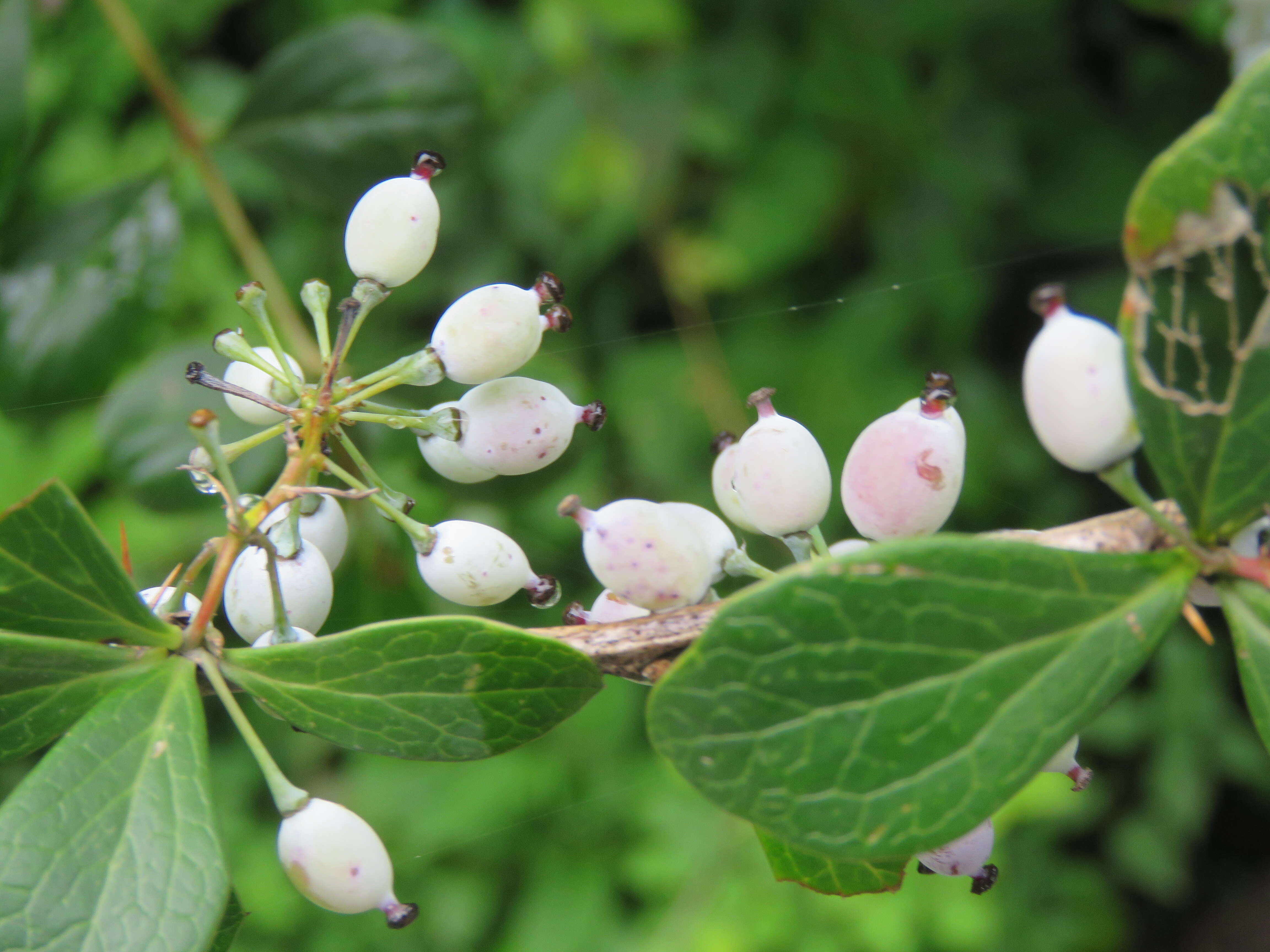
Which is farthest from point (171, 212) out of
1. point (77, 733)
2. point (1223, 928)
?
point (1223, 928)

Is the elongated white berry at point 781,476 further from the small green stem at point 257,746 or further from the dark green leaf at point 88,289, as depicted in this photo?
the dark green leaf at point 88,289

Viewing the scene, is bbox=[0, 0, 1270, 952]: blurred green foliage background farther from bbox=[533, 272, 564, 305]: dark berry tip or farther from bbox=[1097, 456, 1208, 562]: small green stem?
bbox=[1097, 456, 1208, 562]: small green stem

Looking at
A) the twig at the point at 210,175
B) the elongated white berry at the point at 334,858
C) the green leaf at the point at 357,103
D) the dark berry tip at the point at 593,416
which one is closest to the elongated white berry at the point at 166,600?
the elongated white berry at the point at 334,858

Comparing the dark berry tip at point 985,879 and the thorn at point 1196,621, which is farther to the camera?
the dark berry tip at point 985,879

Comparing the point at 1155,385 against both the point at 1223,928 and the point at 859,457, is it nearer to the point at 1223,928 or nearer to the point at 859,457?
the point at 859,457

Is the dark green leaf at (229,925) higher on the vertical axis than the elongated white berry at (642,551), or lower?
lower

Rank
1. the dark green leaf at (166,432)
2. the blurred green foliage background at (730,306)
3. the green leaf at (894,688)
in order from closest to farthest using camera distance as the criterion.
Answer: the green leaf at (894,688) → the dark green leaf at (166,432) → the blurred green foliage background at (730,306)
